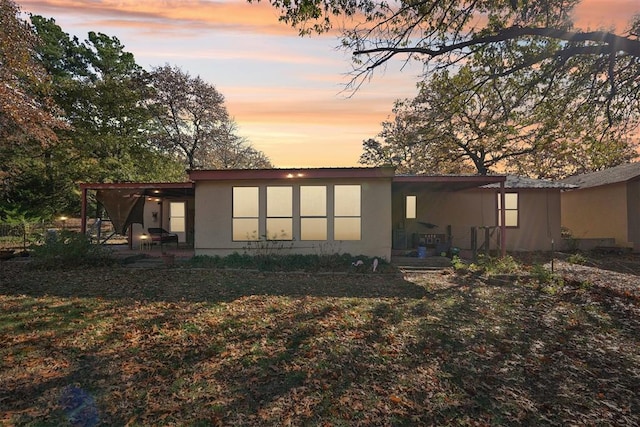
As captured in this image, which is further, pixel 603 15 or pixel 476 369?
pixel 603 15

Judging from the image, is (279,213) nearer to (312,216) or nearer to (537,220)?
(312,216)

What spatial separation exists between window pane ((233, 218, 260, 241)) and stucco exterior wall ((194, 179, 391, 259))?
0.15 meters

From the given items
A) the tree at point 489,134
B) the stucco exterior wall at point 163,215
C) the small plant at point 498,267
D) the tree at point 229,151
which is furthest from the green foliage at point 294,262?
the tree at point 229,151

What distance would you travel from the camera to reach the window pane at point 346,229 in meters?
10.7

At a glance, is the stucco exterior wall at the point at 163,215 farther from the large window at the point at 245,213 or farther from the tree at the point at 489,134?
the tree at the point at 489,134

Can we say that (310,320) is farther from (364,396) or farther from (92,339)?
(92,339)

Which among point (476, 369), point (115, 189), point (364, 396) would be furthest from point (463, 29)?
point (115, 189)

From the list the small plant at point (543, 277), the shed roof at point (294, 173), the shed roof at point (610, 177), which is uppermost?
the shed roof at point (610, 177)

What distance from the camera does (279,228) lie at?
10828mm

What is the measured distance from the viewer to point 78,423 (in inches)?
110

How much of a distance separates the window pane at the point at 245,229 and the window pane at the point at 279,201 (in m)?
0.57

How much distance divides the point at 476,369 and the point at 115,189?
38.4 ft

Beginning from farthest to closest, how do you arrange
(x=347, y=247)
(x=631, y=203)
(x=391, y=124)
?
1. (x=391, y=124)
2. (x=631, y=203)
3. (x=347, y=247)

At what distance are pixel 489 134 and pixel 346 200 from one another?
475 centimetres
